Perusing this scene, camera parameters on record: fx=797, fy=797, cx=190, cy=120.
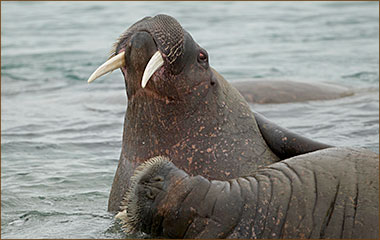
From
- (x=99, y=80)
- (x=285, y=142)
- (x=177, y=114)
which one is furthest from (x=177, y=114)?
(x=99, y=80)

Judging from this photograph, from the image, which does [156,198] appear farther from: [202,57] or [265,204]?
[202,57]

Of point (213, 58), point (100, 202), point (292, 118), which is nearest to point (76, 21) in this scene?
point (213, 58)

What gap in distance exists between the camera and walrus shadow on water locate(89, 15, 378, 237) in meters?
5.67

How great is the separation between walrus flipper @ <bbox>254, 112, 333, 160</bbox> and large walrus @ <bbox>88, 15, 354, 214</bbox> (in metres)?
0.01

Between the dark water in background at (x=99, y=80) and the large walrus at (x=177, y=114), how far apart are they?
0.70m

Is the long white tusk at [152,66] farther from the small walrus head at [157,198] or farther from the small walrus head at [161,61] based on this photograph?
the small walrus head at [157,198]

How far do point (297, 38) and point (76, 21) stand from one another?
932cm

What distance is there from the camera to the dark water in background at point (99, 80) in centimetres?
709

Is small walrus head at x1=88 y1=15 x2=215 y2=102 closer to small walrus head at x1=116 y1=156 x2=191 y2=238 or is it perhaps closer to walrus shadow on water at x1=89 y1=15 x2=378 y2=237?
walrus shadow on water at x1=89 y1=15 x2=378 y2=237

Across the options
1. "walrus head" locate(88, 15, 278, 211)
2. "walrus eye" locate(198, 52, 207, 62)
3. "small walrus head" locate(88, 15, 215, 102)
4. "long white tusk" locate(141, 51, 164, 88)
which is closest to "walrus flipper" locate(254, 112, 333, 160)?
"walrus head" locate(88, 15, 278, 211)

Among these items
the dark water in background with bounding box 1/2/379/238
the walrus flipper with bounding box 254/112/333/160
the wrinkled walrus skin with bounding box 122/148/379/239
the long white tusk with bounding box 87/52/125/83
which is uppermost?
the long white tusk with bounding box 87/52/125/83

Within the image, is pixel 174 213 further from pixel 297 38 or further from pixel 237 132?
pixel 297 38

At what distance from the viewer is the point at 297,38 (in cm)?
2106

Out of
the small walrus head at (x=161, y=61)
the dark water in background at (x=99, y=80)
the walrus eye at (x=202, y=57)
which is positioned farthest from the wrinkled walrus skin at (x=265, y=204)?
the walrus eye at (x=202, y=57)
